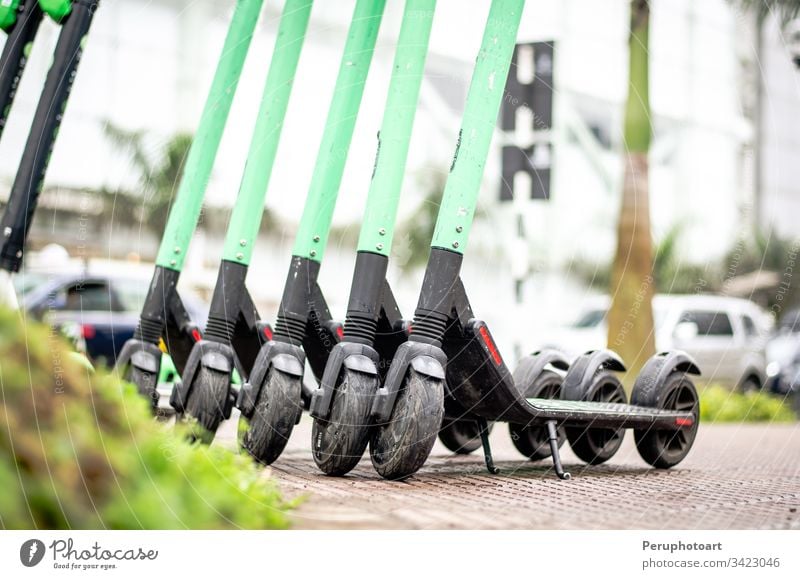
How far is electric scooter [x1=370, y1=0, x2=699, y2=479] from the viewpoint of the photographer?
154 inches

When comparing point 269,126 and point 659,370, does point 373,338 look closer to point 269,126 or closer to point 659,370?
point 269,126

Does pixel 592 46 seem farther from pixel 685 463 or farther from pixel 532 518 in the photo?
pixel 532 518

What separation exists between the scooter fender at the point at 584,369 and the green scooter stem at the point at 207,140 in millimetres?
2028

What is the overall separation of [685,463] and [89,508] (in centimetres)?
405

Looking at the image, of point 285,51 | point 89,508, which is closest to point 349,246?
point 285,51

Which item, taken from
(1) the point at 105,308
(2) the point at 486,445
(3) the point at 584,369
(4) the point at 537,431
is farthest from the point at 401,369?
(1) the point at 105,308

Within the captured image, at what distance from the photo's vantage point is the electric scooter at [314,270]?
4324 millimetres

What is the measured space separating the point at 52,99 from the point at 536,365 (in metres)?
2.67

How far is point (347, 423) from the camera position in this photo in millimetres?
4008

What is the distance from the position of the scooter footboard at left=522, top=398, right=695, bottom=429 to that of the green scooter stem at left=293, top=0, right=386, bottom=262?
1239 mm

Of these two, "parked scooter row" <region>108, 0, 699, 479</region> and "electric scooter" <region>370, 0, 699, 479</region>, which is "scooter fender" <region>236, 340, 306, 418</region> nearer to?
"parked scooter row" <region>108, 0, 699, 479</region>
